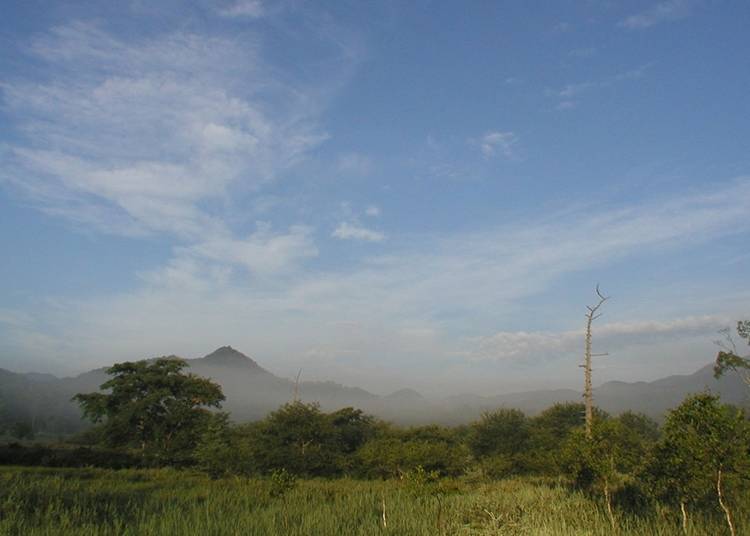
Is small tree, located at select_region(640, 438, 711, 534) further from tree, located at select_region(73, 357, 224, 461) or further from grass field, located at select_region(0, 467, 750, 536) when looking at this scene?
tree, located at select_region(73, 357, 224, 461)

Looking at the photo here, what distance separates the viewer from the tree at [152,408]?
128ft

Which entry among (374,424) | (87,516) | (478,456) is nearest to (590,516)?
(87,516)

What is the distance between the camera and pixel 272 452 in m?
30.7

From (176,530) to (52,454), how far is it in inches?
1125

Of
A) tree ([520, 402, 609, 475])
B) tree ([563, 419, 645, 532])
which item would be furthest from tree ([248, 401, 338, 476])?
tree ([563, 419, 645, 532])

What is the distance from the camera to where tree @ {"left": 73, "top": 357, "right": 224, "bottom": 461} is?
39125mm

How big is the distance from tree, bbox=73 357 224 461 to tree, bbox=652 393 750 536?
36191mm

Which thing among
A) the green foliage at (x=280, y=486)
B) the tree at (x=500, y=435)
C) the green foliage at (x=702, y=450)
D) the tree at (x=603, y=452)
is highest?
the green foliage at (x=702, y=450)

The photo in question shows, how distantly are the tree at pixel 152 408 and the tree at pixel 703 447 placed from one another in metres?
36.2

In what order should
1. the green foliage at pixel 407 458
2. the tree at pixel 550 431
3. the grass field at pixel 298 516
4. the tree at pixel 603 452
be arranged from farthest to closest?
the tree at pixel 550 431
the green foliage at pixel 407 458
the tree at pixel 603 452
the grass field at pixel 298 516

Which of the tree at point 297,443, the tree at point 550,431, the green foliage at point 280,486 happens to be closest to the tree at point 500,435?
the tree at point 550,431

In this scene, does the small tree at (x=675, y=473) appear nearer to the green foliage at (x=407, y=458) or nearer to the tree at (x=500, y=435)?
the green foliage at (x=407, y=458)

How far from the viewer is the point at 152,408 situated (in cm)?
4075

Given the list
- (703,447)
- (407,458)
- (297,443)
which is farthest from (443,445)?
(703,447)
